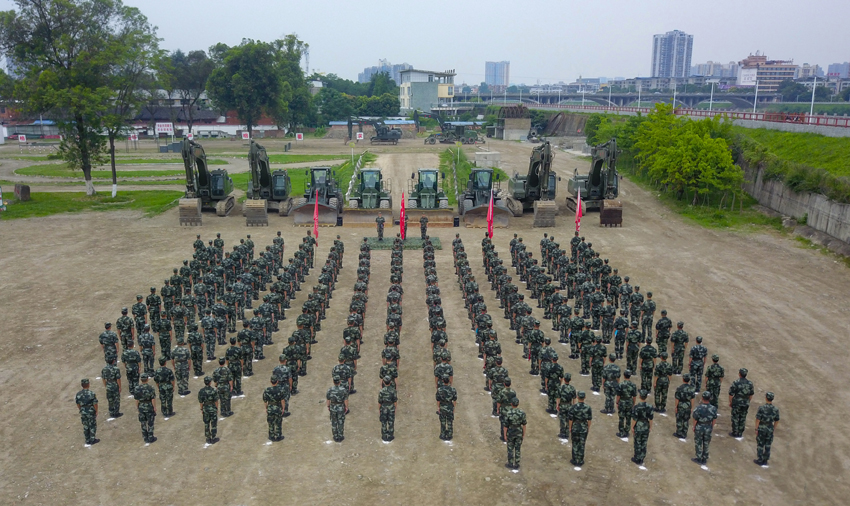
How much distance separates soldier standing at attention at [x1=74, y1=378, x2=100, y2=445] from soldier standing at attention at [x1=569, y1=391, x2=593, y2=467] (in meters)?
8.48

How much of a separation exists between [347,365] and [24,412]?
652 cm

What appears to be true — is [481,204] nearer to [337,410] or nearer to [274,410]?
[337,410]

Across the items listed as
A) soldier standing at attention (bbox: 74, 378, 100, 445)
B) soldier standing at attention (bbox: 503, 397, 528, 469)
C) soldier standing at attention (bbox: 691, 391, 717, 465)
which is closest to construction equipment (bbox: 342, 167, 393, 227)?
soldier standing at attention (bbox: 74, 378, 100, 445)

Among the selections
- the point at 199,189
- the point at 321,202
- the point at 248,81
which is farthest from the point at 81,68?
the point at 248,81

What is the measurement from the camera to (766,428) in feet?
39.4

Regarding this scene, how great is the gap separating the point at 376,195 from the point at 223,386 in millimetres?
20709

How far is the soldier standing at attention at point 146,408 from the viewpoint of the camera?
12633 mm

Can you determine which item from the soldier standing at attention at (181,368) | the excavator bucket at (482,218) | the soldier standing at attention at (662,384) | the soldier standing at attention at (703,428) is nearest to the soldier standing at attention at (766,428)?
the soldier standing at attention at (703,428)

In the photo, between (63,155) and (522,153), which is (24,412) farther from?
(522,153)

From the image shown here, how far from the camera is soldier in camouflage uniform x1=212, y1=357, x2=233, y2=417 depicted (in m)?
13.5

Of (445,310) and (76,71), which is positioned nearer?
(445,310)

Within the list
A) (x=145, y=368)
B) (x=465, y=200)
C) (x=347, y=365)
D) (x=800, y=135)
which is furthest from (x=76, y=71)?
(x=800, y=135)

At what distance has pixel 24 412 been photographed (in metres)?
14.1

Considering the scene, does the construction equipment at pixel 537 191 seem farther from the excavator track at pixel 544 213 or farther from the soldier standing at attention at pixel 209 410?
the soldier standing at attention at pixel 209 410
